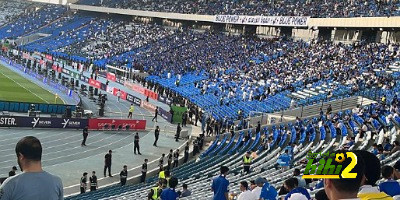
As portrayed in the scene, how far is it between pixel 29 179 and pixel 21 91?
→ 46813mm

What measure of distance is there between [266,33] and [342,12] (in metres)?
14.6

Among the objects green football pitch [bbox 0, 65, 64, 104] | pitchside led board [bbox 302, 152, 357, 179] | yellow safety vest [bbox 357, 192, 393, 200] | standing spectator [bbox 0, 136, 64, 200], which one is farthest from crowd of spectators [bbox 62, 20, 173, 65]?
pitchside led board [bbox 302, 152, 357, 179]

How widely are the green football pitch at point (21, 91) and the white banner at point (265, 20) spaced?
83.3 feet

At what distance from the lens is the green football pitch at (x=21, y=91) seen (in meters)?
Answer: 44.7

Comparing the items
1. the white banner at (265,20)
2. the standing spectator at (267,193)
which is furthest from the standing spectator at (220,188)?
the white banner at (265,20)

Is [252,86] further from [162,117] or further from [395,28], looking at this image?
[395,28]

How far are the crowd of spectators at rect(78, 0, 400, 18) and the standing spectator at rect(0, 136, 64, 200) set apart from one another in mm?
46100

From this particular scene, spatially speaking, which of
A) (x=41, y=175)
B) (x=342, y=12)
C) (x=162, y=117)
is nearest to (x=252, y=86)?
(x=162, y=117)

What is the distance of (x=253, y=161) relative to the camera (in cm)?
2256

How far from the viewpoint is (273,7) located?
6800 centimetres

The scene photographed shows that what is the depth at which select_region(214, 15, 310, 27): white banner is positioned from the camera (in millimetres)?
58656

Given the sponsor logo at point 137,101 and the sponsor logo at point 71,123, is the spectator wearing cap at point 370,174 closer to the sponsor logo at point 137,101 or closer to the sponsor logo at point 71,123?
the sponsor logo at point 71,123

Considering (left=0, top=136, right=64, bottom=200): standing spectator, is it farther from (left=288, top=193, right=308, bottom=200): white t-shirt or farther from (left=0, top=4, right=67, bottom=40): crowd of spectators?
(left=0, top=4, right=67, bottom=40): crowd of spectators

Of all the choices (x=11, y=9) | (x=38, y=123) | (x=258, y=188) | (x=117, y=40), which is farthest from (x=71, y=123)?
(x=11, y=9)
